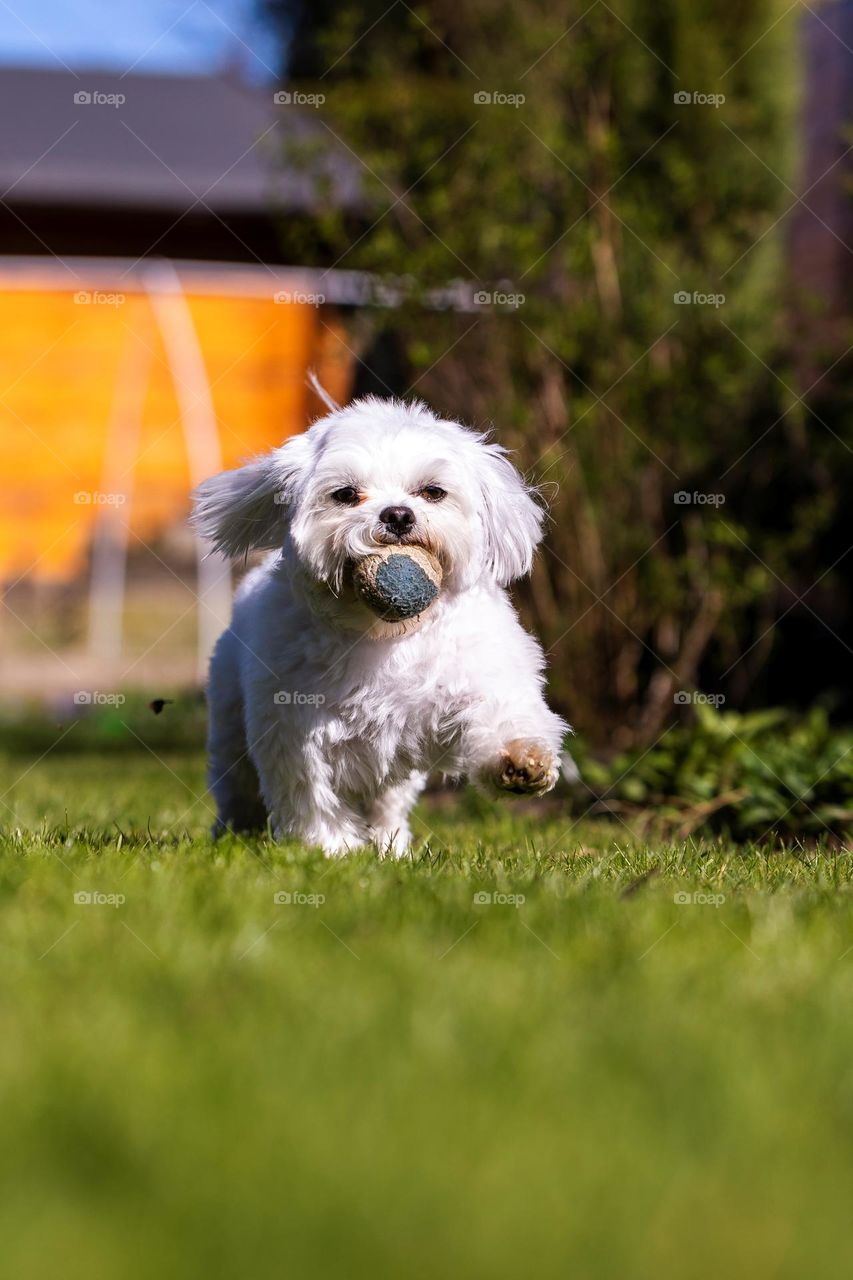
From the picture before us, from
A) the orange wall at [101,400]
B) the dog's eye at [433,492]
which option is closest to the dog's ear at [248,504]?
the dog's eye at [433,492]

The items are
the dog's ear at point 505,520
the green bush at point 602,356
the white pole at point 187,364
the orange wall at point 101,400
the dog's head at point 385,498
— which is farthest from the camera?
the orange wall at point 101,400

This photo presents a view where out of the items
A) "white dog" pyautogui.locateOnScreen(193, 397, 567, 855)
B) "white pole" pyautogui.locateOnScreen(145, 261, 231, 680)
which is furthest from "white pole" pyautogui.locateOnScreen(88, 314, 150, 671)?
"white dog" pyautogui.locateOnScreen(193, 397, 567, 855)

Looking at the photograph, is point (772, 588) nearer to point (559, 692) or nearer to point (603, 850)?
point (559, 692)

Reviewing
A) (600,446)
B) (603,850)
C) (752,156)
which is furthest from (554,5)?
(603,850)

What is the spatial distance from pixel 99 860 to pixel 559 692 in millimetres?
3658

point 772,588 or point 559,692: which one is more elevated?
point 772,588

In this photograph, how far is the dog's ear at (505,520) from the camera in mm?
3736

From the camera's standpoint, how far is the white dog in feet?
11.5

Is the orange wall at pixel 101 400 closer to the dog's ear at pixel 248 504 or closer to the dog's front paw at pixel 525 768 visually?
the dog's ear at pixel 248 504

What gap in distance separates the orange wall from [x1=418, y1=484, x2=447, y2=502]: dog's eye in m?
7.36

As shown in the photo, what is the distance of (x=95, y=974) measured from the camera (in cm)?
226

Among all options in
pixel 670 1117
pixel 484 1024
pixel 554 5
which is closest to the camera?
pixel 670 1117

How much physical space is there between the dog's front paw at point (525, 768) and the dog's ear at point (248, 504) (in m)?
0.88

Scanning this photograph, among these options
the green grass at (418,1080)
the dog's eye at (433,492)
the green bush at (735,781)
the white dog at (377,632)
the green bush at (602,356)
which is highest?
the green bush at (602,356)
